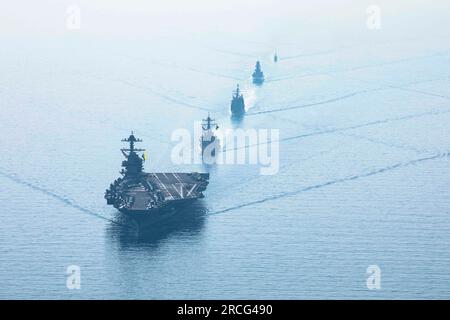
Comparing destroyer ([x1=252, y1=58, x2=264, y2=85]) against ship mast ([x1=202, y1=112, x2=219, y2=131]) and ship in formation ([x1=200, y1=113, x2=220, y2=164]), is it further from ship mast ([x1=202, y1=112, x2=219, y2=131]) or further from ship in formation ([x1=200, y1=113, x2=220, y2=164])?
ship in formation ([x1=200, y1=113, x2=220, y2=164])

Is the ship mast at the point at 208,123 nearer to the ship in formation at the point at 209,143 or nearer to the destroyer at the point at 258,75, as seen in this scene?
the ship in formation at the point at 209,143

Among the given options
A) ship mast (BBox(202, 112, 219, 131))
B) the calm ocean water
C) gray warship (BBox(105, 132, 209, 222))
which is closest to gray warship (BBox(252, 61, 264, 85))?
the calm ocean water

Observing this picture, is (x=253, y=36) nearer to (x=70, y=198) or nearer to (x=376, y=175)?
(x=376, y=175)

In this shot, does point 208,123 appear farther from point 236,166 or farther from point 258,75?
point 258,75

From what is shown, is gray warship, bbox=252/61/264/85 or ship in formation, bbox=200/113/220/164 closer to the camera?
ship in formation, bbox=200/113/220/164

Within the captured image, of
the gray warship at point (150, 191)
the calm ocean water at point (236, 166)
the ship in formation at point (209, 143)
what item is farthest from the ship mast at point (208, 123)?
the gray warship at point (150, 191)

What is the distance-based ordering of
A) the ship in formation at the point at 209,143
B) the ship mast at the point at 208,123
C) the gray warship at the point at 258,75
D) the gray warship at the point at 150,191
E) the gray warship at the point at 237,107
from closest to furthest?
the gray warship at the point at 150,191 < the ship in formation at the point at 209,143 < the ship mast at the point at 208,123 < the gray warship at the point at 237,107 < the gray warship at the point at 258,75
